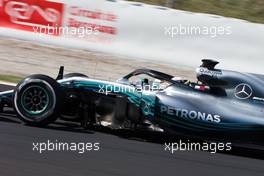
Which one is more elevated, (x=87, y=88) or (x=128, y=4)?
(x=128, y=4)

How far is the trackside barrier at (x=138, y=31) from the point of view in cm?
1323

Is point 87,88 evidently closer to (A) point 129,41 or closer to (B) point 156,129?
(B) point 156,129

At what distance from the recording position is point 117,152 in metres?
6.94

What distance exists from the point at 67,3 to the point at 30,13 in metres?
0.92

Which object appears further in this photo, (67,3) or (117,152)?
(67,3)


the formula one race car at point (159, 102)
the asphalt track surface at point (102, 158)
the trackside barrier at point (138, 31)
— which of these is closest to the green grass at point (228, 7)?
the trackside barrier at point (138, 31)

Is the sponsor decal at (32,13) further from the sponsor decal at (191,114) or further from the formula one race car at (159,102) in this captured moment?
the sponsor decal at (191,114)

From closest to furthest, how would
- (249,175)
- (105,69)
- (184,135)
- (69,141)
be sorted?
(249,175) < (69,141) < (184,135) < (105,69)

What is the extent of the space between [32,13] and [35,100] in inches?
260

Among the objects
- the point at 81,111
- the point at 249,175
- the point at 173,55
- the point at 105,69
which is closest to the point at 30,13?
the point at 105,69

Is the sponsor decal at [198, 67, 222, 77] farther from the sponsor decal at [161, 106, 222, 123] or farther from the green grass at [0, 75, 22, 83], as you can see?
Result: the green grass at [0, 75, 22, 83]

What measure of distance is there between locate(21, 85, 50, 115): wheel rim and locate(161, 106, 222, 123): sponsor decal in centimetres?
155

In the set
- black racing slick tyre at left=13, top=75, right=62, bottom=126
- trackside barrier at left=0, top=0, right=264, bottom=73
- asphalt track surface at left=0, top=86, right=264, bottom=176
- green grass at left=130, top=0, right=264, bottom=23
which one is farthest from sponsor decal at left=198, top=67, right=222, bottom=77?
green grass at left=130, top=0, right=264, bottom=23

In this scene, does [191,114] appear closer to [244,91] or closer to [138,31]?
[244,91]
